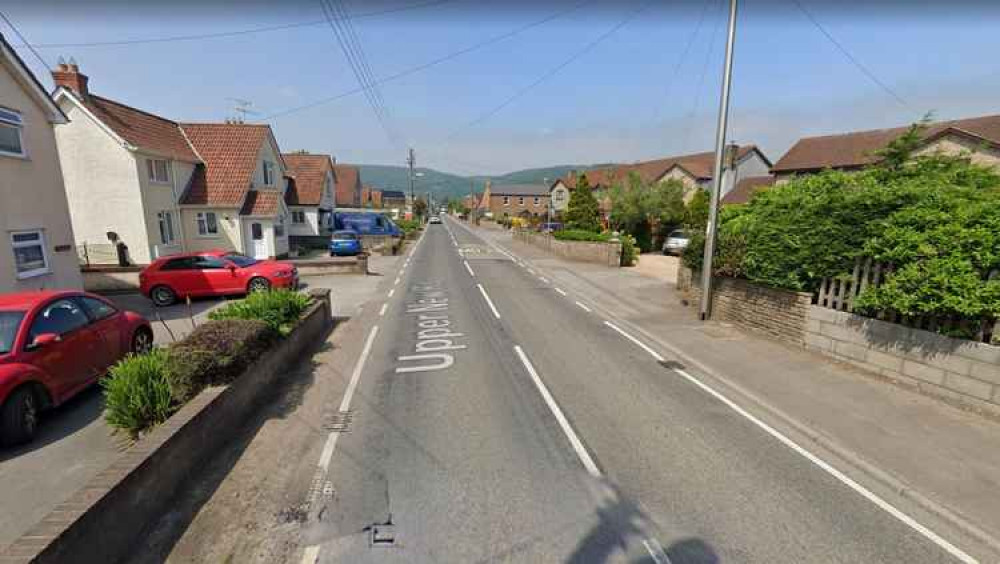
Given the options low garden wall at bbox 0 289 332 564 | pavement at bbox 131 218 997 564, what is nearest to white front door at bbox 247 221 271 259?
pavement at bbox 131 218 997 564

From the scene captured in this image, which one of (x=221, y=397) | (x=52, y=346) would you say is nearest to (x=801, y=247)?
(x=221, y=397)

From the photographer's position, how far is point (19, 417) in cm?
462

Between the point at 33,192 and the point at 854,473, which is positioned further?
the point at 33,192

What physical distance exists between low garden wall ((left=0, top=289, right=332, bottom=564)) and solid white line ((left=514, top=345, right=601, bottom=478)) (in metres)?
3.92

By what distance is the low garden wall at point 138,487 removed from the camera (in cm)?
255

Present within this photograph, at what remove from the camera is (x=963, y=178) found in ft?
23.6

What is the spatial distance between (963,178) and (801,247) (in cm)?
284

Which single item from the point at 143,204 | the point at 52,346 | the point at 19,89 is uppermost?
the point at 19,89

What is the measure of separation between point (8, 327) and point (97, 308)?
4.45ft

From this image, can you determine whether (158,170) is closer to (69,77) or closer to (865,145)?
(69,77)

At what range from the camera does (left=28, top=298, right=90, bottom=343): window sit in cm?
513

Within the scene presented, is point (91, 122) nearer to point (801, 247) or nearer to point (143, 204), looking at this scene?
point (143, 204)

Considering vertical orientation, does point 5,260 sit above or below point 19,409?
above

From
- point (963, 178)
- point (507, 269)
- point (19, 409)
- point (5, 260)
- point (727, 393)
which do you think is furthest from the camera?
point (507, 269)
